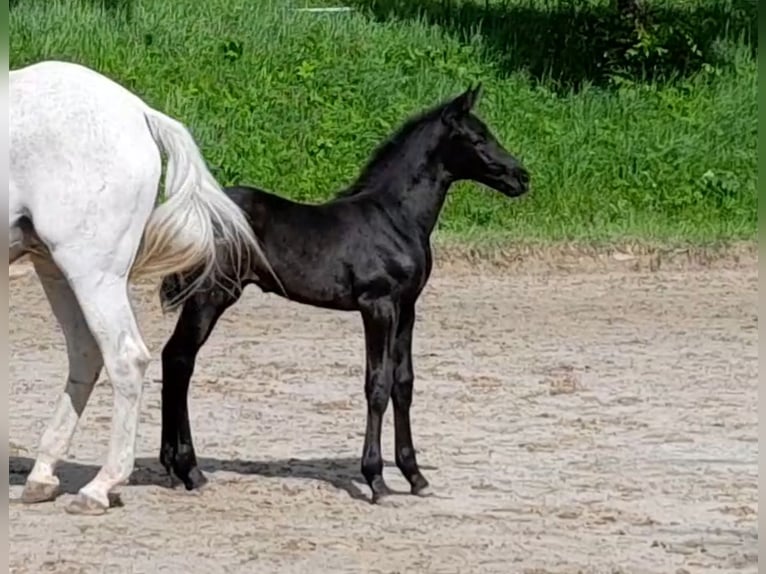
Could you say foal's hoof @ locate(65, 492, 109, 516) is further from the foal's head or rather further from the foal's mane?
the foal's head

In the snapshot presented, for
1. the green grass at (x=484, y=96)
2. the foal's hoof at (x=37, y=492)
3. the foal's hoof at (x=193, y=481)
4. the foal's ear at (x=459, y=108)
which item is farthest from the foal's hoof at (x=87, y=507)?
the green grass at (x=484, y=96)

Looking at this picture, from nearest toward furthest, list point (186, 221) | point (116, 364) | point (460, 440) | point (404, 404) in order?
point (116, 364) < point (186, 221) < point (404, 404) < point (460, 440)

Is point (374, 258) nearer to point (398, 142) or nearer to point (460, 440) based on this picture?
point (398, 142)

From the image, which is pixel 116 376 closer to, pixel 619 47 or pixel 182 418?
pixel 182 418

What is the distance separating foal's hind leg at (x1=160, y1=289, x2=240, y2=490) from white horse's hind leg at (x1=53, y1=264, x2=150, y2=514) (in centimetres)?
45

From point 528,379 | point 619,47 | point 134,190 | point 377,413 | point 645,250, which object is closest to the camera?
point 134,190

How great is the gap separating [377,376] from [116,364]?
3.52 feet

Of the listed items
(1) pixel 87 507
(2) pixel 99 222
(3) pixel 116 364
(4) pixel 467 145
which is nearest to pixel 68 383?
(3) pixel 116 364

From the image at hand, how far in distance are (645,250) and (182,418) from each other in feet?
22.5

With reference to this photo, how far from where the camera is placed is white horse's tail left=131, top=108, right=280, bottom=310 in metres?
6.43

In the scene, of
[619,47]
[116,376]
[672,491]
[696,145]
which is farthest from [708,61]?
[116,376]

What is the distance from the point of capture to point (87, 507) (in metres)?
6.38

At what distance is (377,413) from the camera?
6746 millimetres

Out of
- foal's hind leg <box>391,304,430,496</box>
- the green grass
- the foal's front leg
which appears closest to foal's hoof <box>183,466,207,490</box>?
the foal's front leg
